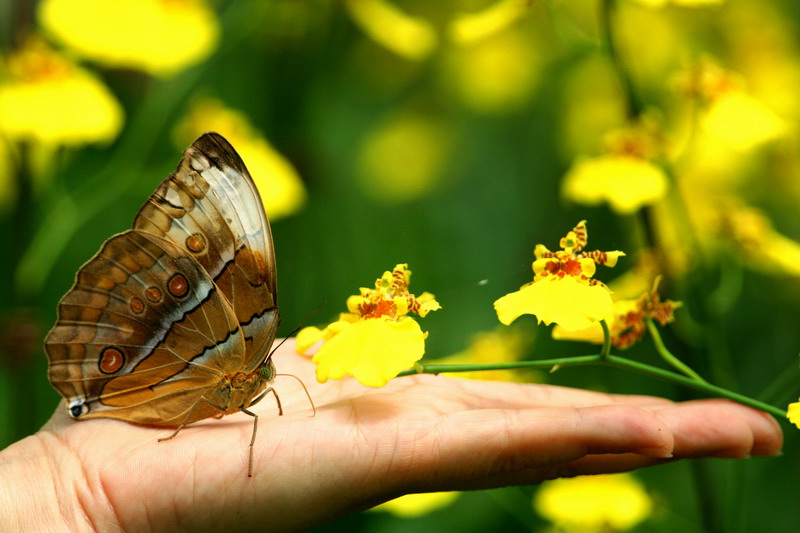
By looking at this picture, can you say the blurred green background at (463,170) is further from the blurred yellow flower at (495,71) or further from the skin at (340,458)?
the skin at (340,458)

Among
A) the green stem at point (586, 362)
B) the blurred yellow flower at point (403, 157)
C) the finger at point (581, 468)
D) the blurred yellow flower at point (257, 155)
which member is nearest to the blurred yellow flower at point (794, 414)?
the green stem at point (586, 362)

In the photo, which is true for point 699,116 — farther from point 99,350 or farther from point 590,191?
point 99,350

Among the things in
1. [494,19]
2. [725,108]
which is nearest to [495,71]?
[494,19]

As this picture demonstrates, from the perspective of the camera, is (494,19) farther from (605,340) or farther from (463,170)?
(605,340)

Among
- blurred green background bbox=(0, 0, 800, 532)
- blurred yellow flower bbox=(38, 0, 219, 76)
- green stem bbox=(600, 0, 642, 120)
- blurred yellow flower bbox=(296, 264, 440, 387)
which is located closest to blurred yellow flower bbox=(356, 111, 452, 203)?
blurred green background bbox=(0, 0, 800, 532)

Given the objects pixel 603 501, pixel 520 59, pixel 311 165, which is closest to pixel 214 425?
pixel 603 501
